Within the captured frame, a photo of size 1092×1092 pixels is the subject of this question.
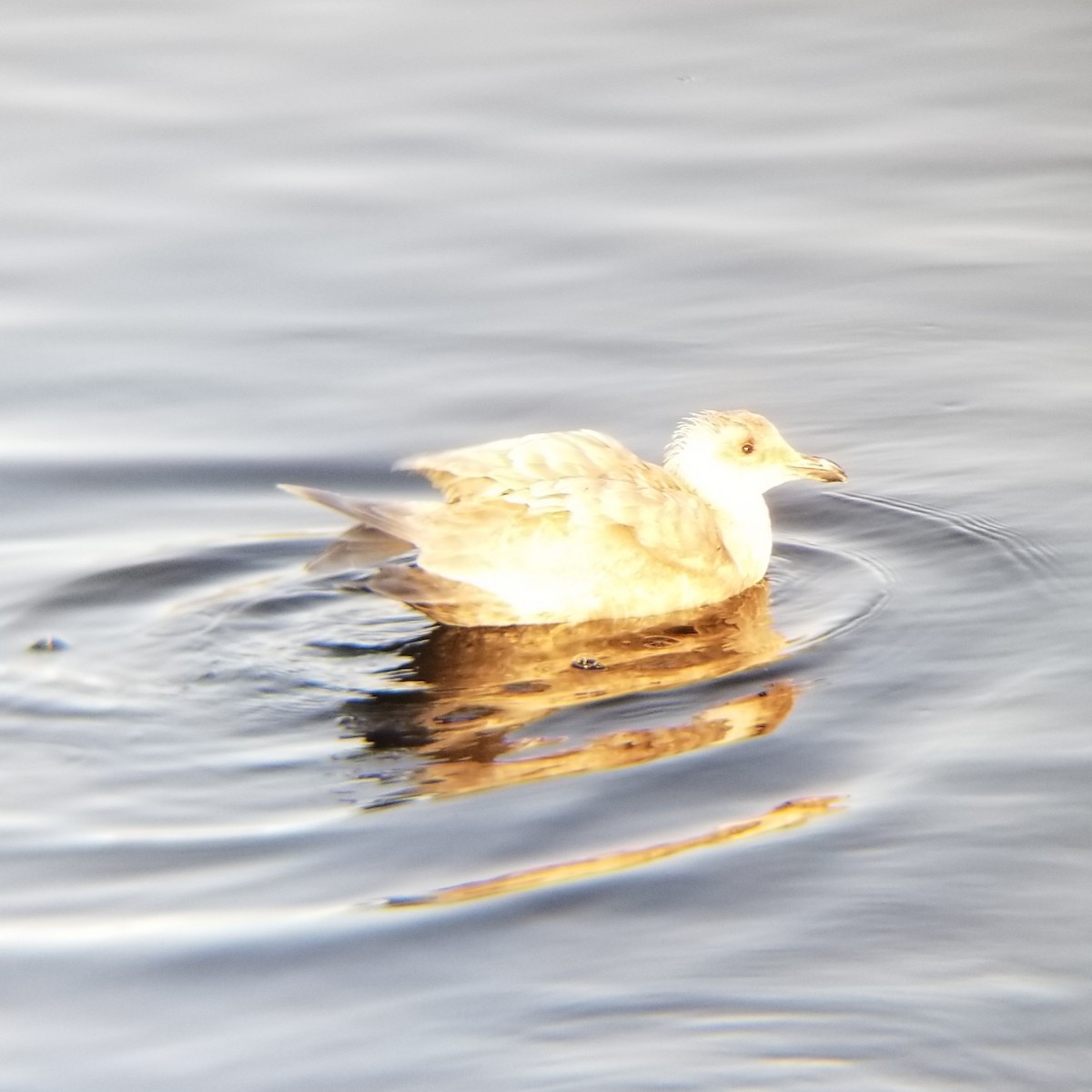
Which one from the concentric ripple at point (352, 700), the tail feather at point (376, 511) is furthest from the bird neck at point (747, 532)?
the tail feather at point (376, 511)

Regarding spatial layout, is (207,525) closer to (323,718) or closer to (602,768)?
(323,718)

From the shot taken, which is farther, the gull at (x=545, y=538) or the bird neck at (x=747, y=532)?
the bird neck at (x=747, y=532)

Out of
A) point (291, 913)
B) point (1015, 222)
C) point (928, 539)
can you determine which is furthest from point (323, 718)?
point (1015, 222)

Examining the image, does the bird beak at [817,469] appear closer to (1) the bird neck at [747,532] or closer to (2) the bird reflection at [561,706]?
(1) the bird neck at [747,532]

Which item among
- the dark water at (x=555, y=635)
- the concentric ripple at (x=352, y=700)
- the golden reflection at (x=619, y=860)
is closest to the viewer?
the dark water at (x=555, y=635)

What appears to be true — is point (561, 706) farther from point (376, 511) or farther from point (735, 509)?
point (735, 509)

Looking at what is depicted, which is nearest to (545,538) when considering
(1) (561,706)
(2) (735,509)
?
(1) (561,706)
